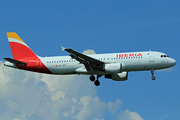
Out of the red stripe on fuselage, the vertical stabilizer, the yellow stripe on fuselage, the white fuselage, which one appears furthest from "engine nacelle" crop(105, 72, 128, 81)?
the yellow stripe on fuselage

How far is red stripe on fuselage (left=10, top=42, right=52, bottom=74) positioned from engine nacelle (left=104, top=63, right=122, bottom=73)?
9.82 m

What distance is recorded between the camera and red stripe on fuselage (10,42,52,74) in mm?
50625

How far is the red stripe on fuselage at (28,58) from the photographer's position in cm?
5062

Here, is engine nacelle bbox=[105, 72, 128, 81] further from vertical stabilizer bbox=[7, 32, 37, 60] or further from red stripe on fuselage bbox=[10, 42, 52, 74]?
vertical stabilizer bbox=[7, 32, 37, 60]

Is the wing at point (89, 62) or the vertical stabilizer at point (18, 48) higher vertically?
the vertical stabilizer at point (18, 48)

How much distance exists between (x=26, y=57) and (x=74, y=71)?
9.13m

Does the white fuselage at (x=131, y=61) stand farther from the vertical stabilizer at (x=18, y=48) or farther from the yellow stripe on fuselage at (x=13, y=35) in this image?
the yellow stripe on fuselage at (x=13, y=35)

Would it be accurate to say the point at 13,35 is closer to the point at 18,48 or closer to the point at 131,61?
→ the point at 18,48

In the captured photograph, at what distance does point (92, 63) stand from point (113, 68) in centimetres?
→ 341

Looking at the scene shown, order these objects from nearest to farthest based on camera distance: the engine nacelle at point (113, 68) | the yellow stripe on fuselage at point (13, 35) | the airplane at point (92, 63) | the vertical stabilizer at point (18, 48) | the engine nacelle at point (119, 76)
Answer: the engine nacelle at point (113, 68)
the airplane at point (92, 63)
the engine nacelle at point (119, 76)
the vertical stabilizer at point (18, 48)
the yellow stripe on fuselage at point (13, 35)

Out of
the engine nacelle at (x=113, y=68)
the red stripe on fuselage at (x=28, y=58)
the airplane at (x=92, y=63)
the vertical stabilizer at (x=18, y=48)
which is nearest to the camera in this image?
the engine nacelle at (x=113, y=68)

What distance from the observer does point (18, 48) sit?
176 ft

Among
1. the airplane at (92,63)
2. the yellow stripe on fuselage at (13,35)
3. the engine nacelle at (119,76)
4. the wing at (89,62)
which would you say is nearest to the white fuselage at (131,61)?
the airplane at (92,63)

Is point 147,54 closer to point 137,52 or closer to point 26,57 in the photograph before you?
point 137,52
